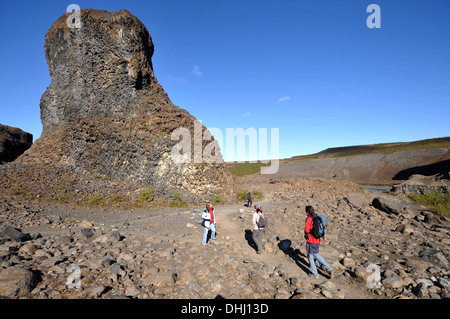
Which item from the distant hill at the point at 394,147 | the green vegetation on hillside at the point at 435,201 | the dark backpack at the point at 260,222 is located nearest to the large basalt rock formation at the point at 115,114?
the dark backpack at the point at 260,222

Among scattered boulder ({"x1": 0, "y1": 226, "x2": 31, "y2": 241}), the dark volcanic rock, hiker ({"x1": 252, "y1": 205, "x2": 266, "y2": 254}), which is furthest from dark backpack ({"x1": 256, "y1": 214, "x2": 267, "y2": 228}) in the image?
the dark volcanic rock

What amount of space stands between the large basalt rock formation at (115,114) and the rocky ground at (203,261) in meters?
8.74

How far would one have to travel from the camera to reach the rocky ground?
5770 mm

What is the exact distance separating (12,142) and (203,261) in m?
39.2

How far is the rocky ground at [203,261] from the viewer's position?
18.9 ft

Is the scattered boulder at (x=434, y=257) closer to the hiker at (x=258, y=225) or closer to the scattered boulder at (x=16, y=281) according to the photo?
the hiker at (x=258, y=225)

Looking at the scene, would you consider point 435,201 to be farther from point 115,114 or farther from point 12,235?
point 115,114

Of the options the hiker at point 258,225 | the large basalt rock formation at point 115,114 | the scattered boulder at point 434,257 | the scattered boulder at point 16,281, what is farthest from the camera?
the large basalt rock formation at point 115,114

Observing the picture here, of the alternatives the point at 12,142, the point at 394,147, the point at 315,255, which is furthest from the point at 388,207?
the point at 394,147

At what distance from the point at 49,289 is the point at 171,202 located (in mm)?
15472

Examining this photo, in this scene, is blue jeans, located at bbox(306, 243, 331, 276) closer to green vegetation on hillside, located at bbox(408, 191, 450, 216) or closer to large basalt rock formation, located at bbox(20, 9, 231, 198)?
large basalt rock formation, located at bbox(20, 9, 231, 198)

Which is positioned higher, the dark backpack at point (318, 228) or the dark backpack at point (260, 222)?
the dark backpack at point (318, 228)
